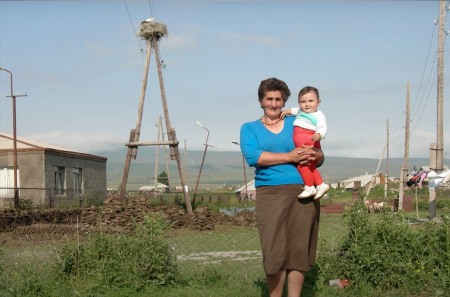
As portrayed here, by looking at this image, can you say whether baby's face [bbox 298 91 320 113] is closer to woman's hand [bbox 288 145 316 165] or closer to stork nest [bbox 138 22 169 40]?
woman's hand [bbox 288 145 316 165]

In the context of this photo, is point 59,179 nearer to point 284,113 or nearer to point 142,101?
point 142,101

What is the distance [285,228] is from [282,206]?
0.17 metres

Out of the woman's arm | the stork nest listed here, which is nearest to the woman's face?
the woman's arm

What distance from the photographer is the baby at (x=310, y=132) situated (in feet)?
12.2

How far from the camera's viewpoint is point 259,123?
3.99 m

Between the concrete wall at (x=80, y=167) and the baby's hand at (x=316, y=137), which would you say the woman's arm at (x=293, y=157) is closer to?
the baby's hand at (x=316, y=137)

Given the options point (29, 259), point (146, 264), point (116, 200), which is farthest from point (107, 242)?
point (116, 200)

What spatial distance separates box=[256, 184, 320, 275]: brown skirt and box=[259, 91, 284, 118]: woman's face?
1.99 feet

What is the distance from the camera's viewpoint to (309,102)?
3883 millimetres

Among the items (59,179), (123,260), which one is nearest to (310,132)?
(123,260)

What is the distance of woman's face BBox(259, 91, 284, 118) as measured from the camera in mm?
3912

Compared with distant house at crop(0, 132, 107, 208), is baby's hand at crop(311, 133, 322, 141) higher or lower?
higher

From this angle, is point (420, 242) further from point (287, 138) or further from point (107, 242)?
point (107, 242)

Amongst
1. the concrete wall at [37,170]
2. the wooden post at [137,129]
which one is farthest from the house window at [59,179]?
the wooden post at [137,129]
